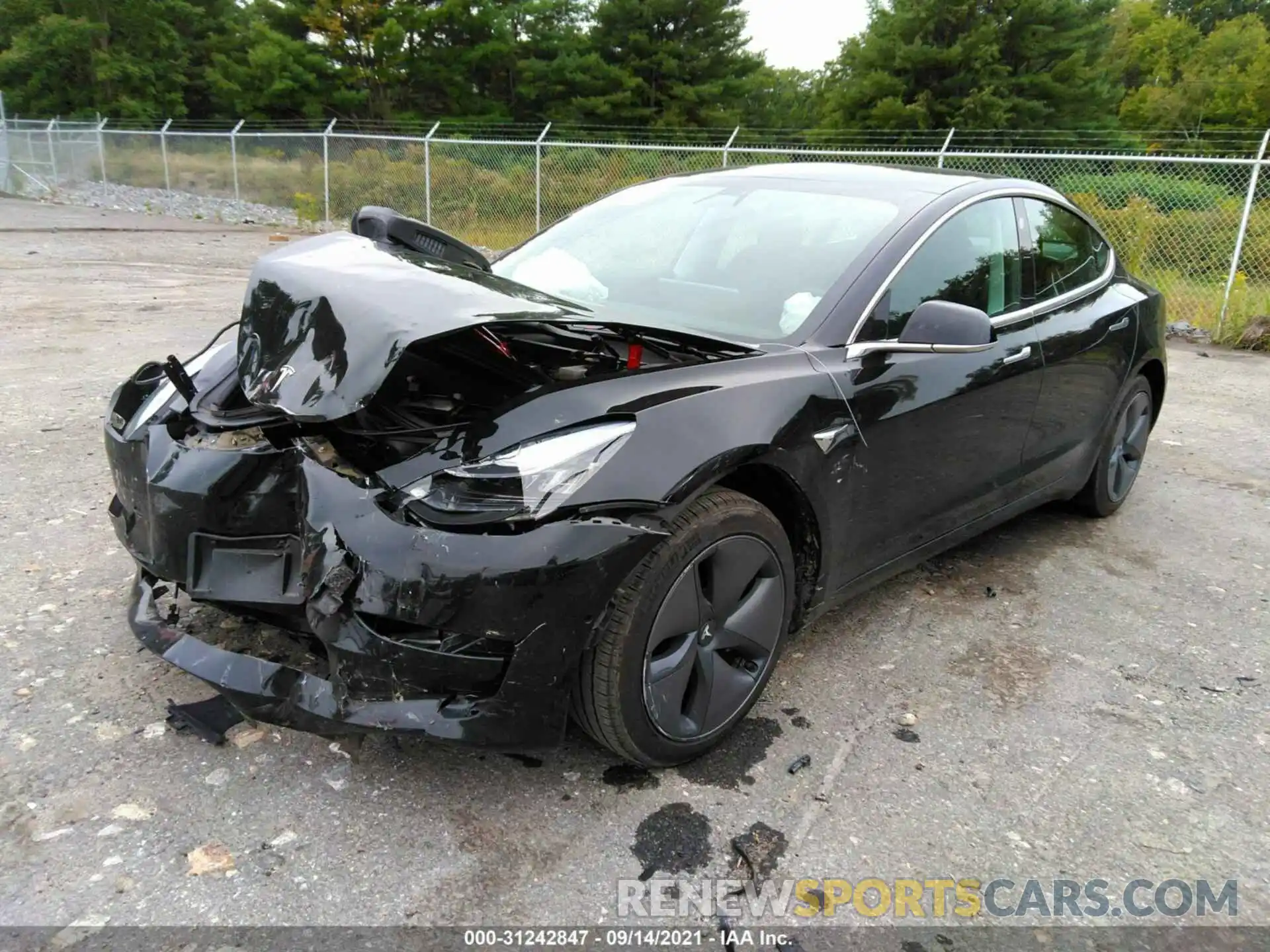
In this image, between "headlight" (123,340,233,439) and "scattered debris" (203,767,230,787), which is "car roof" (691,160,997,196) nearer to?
"headlight" (123,340,233,439)

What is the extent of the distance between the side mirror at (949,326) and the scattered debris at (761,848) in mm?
1463

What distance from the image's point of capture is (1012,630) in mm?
3311

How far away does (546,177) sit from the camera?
557 inches

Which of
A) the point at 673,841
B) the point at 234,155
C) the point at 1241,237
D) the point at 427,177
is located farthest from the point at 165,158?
the point at 673,841

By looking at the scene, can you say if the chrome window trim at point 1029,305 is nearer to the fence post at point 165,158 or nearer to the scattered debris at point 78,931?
the scattered debris at point 78,931

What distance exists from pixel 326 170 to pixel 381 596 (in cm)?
1796


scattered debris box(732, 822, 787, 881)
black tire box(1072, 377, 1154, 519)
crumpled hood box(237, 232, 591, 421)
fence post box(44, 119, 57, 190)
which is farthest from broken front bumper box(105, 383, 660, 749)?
fence post box(44, 119, 57, 190)

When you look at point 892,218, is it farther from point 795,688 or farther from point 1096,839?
point 1096,839

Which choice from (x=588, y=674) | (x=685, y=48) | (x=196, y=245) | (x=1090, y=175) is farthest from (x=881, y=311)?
(x=685, y=48)

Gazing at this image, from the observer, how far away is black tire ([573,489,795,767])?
209 cm

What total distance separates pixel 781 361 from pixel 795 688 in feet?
3.39

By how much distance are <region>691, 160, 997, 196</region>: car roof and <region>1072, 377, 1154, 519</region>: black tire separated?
4.45ft

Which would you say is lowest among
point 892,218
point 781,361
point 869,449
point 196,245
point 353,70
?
point 196,245

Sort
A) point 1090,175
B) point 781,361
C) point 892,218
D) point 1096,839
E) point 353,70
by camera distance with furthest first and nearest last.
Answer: point 353,70 < point 1090,175 < point 892,218 < point 781,361 < point 1096,839
